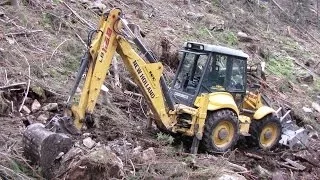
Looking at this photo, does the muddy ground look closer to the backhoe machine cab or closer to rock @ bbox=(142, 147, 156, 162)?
rock @ bbox=(142, 147, 156, 162)

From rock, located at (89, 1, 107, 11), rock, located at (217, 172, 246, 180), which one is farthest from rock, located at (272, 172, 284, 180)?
rock, located at (89, 1, 107, 11)

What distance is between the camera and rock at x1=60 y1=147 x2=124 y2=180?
5.77 metres

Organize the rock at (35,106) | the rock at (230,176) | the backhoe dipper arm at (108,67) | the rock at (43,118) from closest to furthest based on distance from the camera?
the rock at (230,176) < the backhoe dipper arm at (108,67) < the rock at (43,118) < the rock at (35,106)

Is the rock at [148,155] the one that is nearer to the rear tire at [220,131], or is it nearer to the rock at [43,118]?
the rear tire at [220,131]

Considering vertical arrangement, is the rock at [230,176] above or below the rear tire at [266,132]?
below

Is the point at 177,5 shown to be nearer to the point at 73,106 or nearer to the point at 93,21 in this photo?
the point at 93,21

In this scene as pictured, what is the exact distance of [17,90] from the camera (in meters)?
8.32

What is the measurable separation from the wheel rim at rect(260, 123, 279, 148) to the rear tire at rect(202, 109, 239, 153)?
1.02 metres

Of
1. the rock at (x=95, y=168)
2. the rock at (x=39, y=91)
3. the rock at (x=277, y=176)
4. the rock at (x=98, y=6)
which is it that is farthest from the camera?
the rock at (x=98, y=6)

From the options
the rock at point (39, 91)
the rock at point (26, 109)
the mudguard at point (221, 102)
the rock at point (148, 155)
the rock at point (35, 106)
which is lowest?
the rock at point (148, 155)

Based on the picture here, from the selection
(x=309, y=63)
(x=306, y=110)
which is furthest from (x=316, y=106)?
(x=309, y=63)

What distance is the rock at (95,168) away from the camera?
227 inches

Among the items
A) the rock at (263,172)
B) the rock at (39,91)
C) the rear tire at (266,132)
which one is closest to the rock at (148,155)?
the rock at (263,172)

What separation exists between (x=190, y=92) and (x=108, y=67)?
67.8 inches
